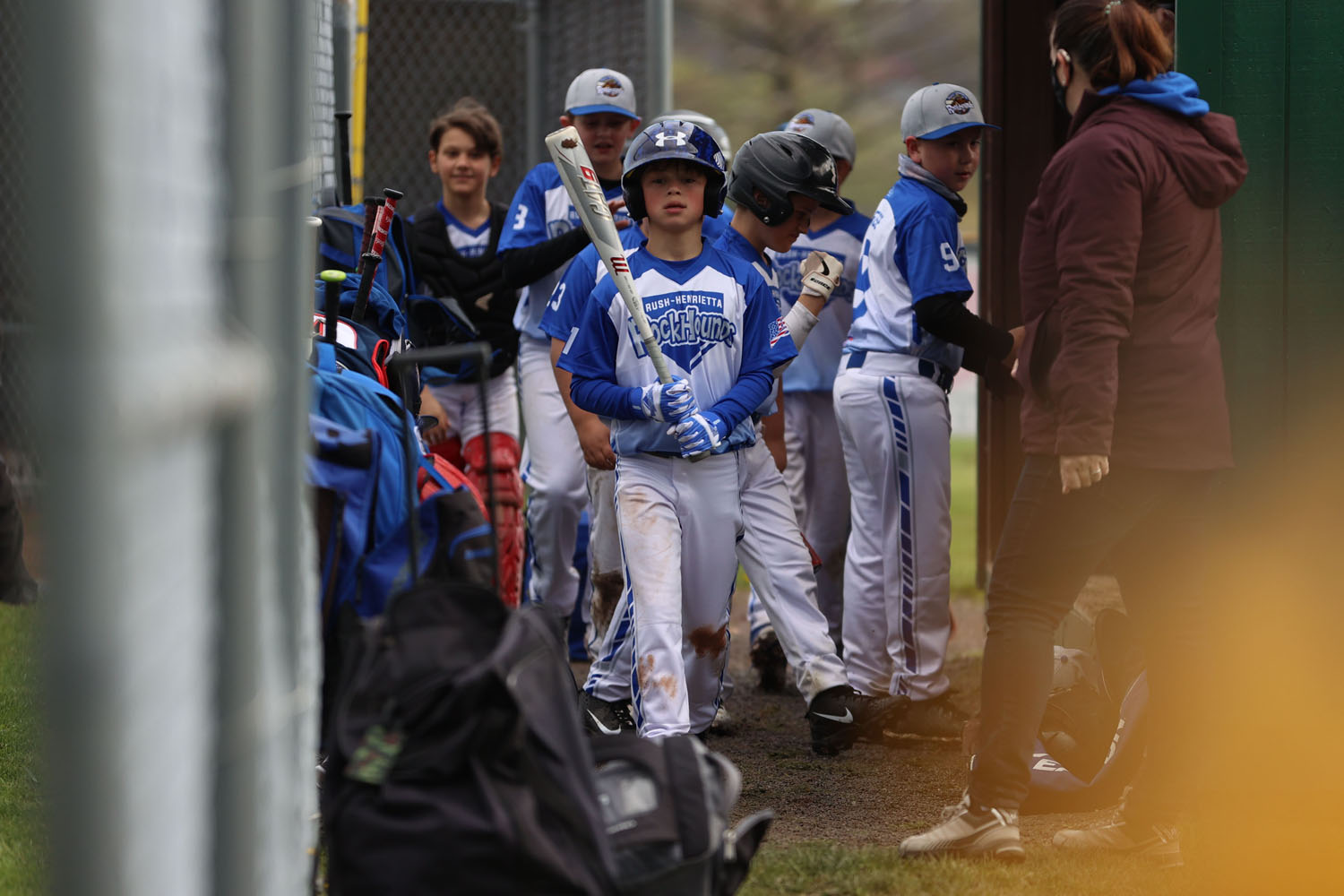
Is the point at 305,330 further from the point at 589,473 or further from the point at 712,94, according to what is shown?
the point at 712,94

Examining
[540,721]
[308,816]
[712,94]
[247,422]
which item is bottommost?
[308,816]

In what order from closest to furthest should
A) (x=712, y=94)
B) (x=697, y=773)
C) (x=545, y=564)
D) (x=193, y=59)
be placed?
(x=193, y=59)
(x=697, y=773)
(x=545, y=564)
(x=712, y=94)

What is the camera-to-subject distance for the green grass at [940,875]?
10.8 feet

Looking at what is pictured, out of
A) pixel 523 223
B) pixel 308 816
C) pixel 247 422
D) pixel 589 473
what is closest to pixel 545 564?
pixel 589 473

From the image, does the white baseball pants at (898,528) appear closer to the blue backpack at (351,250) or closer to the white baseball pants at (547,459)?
the white baseball pants at (547,459)

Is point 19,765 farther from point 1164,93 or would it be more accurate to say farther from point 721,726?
point 1164,93

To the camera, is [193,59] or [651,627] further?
[651,627]

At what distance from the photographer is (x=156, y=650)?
157cm

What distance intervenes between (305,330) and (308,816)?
0.80 meters

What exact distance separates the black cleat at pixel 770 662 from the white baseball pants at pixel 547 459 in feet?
2.70

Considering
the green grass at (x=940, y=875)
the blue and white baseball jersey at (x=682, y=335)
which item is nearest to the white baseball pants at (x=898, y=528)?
the blue and white baseball jersey at (x=682, y=335)

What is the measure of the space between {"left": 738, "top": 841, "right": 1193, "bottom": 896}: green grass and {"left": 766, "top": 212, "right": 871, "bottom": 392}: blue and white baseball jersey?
8.05ft

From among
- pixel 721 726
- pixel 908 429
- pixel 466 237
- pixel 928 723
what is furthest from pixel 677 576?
pixel 466 237

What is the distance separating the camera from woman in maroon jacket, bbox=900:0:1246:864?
3.21 m
